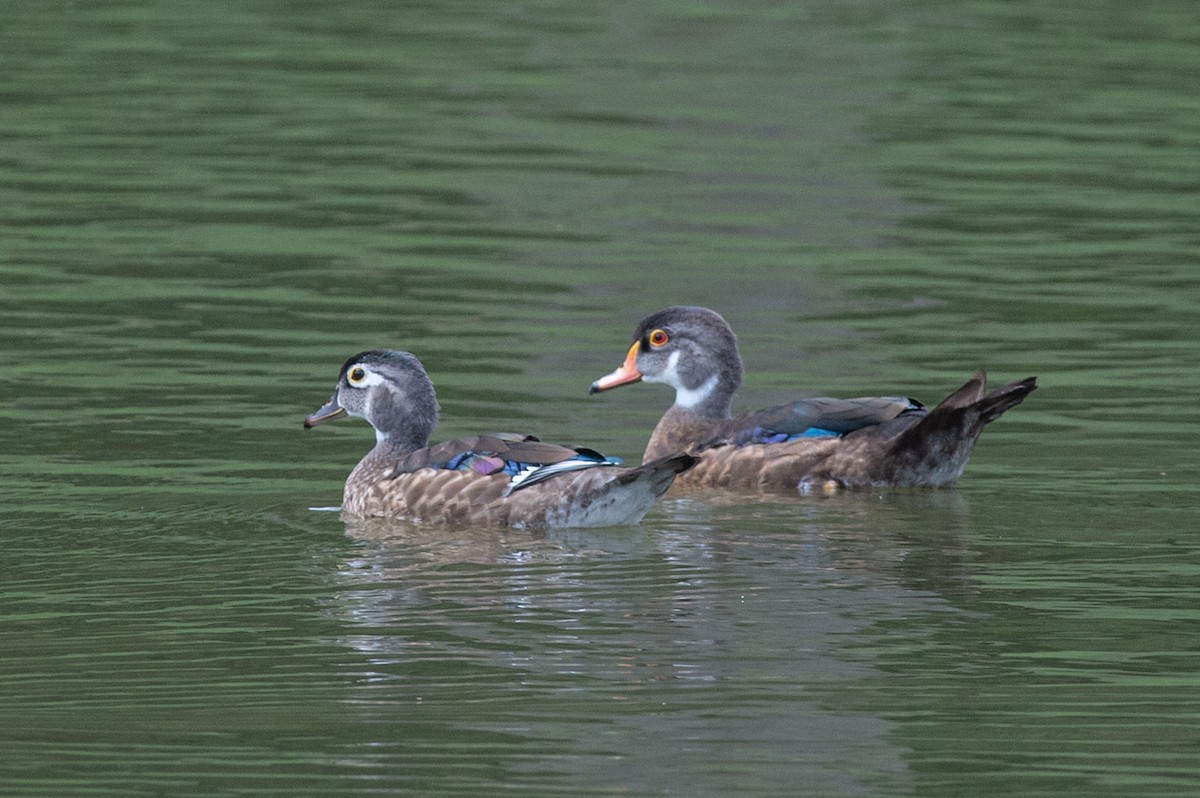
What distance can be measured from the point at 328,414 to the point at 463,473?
48.9 inches

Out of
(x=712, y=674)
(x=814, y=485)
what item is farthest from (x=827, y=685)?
(x=814, y=485)

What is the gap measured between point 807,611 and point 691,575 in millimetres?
877

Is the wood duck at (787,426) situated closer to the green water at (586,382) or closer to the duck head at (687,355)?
the duck head at (687,355)

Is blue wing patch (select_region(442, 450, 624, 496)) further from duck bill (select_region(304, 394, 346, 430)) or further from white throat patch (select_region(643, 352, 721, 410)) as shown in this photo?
white throat patch (select_region(643, 352, 721, 410))

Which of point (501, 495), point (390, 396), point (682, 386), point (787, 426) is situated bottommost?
point (501, 495)

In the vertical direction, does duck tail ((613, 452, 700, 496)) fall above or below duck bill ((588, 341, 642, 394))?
below

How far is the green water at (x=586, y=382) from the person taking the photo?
8391mm

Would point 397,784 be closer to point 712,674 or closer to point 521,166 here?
point 712,674

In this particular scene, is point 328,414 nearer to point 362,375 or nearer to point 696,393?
point 362,375

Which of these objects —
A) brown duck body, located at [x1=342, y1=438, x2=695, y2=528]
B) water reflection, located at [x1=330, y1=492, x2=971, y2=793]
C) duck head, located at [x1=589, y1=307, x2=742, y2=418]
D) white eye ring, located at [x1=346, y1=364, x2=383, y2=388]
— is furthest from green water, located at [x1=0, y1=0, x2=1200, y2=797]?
white eye ring, located at [x1=346, y1=364, x2=383, y2=388]

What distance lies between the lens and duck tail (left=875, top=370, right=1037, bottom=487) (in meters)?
12.8

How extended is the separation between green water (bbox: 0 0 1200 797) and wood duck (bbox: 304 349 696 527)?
0.75 feet

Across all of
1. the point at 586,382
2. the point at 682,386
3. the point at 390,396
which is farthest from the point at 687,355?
the point at 390,396

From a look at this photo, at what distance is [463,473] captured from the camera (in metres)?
12.3
